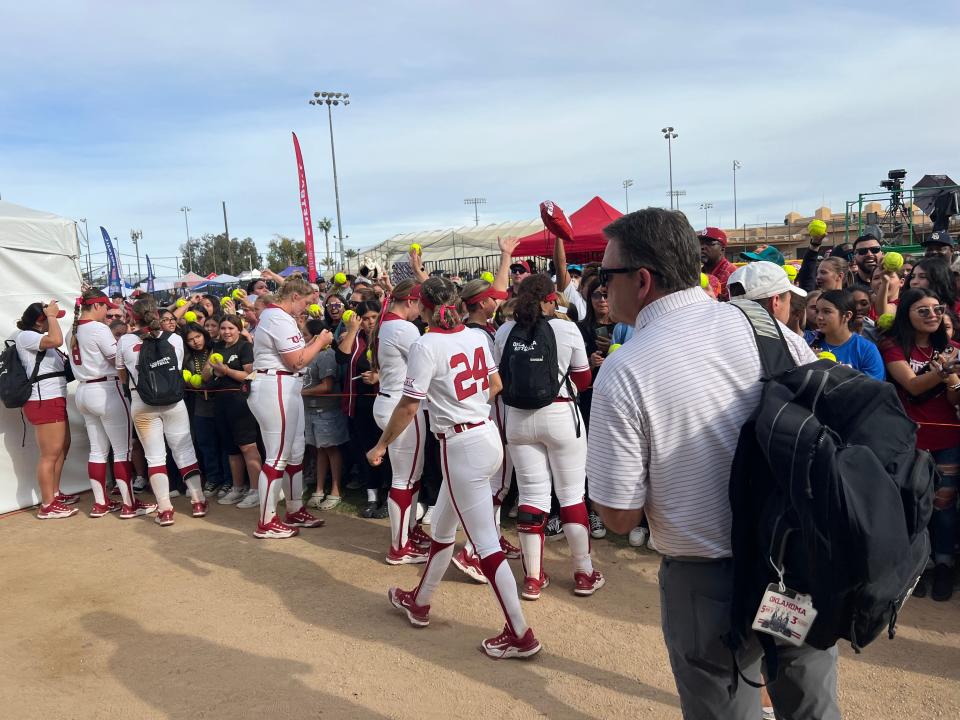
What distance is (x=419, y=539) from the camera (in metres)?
6.05

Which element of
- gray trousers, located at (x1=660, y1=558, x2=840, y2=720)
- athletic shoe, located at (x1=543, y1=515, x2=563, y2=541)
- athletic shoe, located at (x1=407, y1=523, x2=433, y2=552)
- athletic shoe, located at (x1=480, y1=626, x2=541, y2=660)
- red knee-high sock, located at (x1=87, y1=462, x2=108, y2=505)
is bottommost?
athletic shoe, located at (x1=543, y1=515, x2=563, y2=541)

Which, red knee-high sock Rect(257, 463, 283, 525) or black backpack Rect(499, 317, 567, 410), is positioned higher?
black backpack Rect(499, 317, 567, 410)

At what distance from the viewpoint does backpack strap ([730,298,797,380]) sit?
2105mm

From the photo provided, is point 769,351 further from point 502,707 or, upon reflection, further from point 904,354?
point 904,354

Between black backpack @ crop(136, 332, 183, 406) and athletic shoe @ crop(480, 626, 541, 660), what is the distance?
4082 millimetres

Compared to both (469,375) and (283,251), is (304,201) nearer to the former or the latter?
(469,375)

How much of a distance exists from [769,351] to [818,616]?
71 cm

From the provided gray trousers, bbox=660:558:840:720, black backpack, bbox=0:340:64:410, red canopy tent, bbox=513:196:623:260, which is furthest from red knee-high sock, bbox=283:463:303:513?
red canopy tent, bbox=513:196:623:260

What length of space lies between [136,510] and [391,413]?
3.54 metres

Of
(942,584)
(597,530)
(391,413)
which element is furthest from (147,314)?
(942,584)

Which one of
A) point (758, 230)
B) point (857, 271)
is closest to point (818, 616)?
point (857, 271)

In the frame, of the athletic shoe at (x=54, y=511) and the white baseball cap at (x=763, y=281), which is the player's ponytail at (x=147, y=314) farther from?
the white baseball cap at (x=763, y=281)

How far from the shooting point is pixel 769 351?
2.12 metres

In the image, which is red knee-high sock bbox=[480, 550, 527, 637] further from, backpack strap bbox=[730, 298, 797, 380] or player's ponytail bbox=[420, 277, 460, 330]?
backpack strap bbox=[730, 298, 797, 380]
